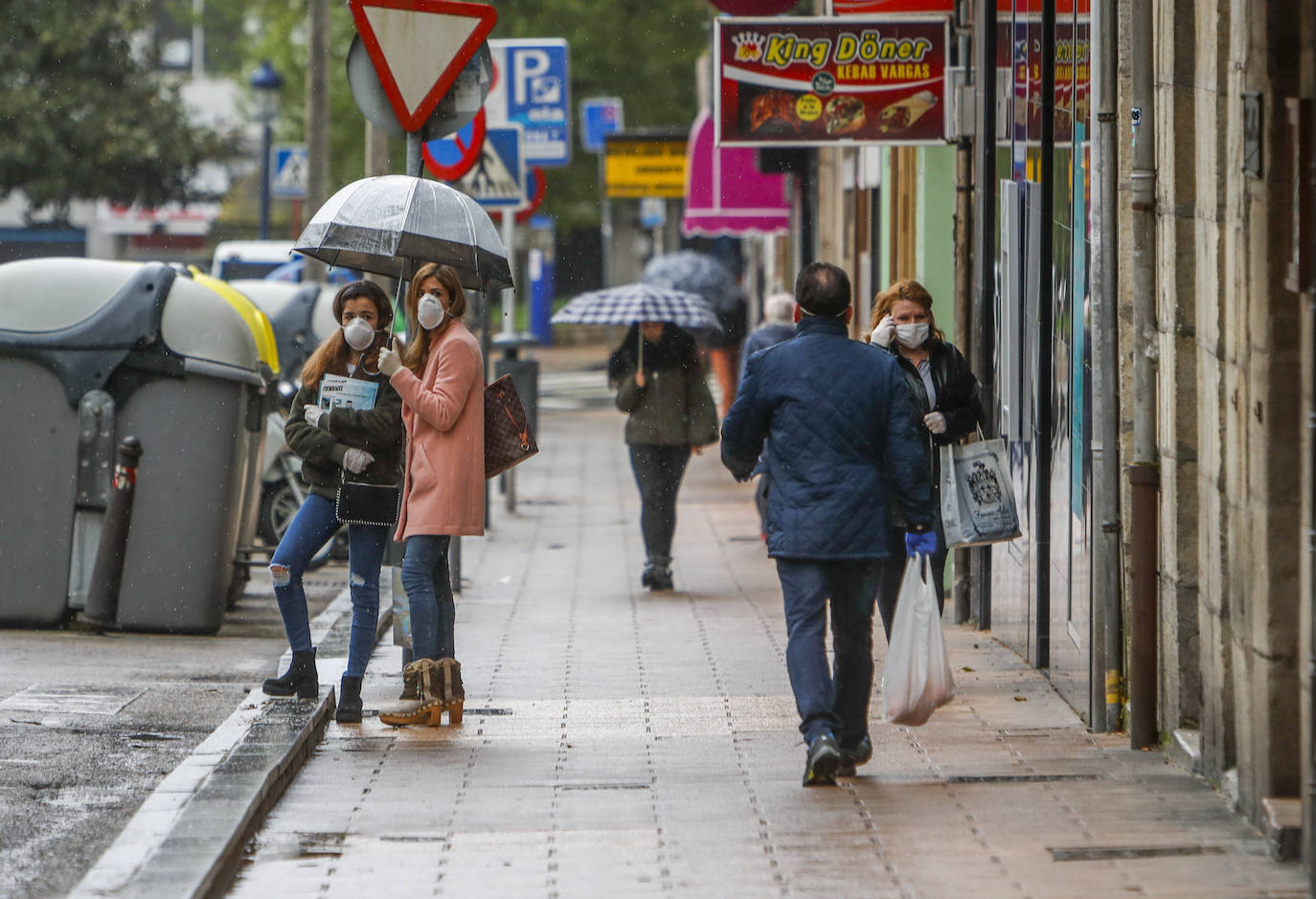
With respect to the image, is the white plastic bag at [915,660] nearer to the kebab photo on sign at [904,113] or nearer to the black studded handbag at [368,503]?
the black studded handbag at [368,503]

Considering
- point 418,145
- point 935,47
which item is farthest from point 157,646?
point 935,47

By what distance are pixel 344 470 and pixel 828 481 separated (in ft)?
7.04

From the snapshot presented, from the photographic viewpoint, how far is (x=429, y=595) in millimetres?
7609

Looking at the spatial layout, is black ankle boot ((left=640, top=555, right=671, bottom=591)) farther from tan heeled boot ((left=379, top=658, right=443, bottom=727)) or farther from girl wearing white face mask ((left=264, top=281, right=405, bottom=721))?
tan heeled boot ((left=379, top=658, right=443, bottom=727))

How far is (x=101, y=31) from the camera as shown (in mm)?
35719

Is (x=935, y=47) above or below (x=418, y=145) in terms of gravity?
above

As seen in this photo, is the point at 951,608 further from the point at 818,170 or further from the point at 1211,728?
the point at 818,170

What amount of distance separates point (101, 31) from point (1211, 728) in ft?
107

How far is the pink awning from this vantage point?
23.0 metres

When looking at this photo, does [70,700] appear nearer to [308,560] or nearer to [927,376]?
[308,560]

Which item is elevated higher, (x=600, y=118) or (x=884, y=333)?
(x=600, y=118)

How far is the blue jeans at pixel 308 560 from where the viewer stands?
7828 mm

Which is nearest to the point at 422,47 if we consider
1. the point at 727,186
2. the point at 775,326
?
the point at 775,326

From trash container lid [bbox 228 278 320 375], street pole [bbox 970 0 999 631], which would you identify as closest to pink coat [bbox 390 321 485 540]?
street pole [bbox 970 0 999 631]
